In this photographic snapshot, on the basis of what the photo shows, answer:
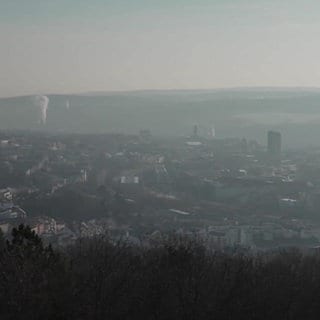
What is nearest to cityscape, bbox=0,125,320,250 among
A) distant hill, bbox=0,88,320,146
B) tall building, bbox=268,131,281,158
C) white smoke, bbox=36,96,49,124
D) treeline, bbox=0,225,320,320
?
tall building, bbox=268,131,281,158

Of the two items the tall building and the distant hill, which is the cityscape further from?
the distant hill

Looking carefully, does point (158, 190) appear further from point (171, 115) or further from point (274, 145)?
point (171, 115)

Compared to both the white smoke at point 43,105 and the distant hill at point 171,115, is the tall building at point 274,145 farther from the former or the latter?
the white smoke at point 43,105

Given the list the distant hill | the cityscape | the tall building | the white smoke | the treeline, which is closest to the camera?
the treeline

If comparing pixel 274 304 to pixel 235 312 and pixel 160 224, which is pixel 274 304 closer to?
pixel 235 312

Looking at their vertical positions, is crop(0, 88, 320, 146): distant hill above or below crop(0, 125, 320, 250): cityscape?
above

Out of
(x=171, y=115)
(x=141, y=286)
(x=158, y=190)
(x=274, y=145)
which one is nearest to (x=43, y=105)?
(x=171, y=115)
